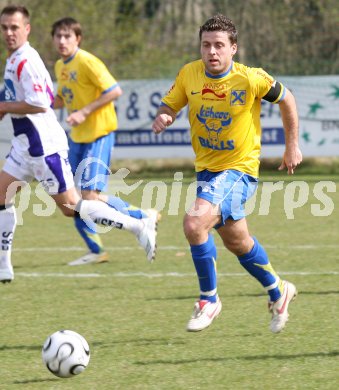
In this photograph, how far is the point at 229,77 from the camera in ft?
20.6

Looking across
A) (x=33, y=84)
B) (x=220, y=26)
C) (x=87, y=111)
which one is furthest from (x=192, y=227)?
(x=87, y=111)

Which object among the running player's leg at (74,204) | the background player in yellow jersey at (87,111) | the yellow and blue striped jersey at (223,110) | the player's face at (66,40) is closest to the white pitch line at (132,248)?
the background player in yellow jersey at (87,111)

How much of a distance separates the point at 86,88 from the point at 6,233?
7.20 ft

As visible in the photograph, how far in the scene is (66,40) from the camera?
948cm

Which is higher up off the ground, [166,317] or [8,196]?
[8,196]

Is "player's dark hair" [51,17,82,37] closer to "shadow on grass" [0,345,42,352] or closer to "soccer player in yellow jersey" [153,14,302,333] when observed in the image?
"soccer player in yellow jersey" [153,14,302,333]

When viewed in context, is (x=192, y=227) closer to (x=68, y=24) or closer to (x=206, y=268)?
(x=206, y=268)

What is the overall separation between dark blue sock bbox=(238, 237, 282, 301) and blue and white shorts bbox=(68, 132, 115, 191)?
121 inches

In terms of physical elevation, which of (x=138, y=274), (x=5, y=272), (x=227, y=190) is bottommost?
(x=138, y=274)

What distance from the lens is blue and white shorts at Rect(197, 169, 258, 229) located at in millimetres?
6125

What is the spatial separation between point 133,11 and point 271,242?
1068cm

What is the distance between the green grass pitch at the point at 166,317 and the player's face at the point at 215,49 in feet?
5.42

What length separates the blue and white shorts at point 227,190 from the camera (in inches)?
241

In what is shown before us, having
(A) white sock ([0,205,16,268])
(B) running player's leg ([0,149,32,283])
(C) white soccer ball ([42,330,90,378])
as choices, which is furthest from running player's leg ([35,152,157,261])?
(C) white soccer ball ([42,330,90,378])
